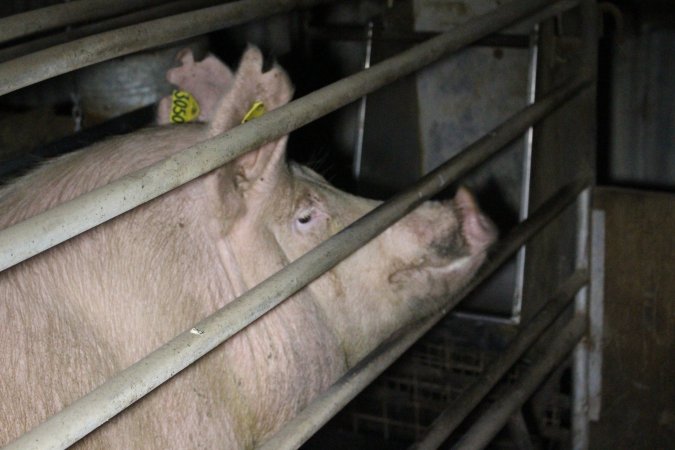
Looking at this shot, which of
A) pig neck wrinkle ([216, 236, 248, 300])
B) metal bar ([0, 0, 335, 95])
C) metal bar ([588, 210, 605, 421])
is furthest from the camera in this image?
metal bar ([588, 210, 605, 421])

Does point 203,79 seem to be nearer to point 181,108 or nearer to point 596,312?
→ point 181,108

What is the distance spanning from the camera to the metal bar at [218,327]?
1.27 m

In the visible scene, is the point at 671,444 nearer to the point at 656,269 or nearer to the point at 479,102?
the point at 656,269

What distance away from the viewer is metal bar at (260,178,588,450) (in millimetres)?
1775

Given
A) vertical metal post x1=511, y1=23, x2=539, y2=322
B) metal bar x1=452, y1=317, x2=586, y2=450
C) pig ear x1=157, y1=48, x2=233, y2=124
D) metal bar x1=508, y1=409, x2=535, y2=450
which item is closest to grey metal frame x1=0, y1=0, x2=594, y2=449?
metal bar x1=452, y1=317, x2=586, y2=450

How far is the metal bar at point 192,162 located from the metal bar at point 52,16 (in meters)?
0.38

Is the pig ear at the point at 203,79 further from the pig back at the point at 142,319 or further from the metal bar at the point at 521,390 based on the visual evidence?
the metal bar at the point at 521,390

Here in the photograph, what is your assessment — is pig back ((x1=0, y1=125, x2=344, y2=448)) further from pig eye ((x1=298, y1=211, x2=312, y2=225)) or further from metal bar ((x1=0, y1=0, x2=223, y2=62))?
metal bar ((x1=0, y1=0, x2=223, y2=62))

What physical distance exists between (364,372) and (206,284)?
1.22 ft

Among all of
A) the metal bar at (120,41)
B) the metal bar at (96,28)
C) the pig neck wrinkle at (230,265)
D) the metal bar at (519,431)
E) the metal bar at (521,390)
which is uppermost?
the metal bar at (120,41)

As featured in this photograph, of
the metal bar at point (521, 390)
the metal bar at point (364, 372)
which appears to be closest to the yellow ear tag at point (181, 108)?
the metal bar at point (364, 372)

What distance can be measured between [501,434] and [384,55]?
1.86 meters

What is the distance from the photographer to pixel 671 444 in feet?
10.7

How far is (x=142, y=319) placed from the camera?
1.87 meters
